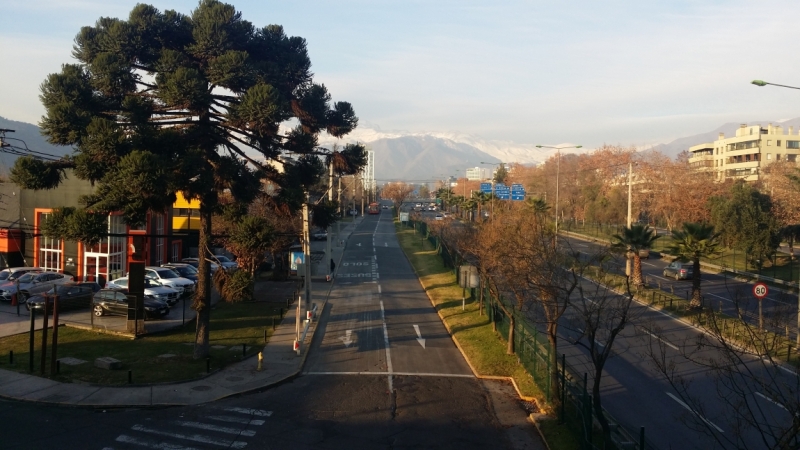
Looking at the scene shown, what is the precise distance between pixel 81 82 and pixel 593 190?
3268 inches

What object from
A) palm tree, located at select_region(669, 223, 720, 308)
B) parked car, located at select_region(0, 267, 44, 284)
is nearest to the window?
parked car, located at select_region(0, 267, 44, 284)

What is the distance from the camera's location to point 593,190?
308 ft

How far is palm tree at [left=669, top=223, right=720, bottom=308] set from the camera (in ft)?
107

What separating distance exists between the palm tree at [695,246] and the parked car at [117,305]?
87.5 feet

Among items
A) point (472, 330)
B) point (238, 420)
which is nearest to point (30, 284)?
point (238, 420)

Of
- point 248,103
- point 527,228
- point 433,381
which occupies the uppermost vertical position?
point 248,103

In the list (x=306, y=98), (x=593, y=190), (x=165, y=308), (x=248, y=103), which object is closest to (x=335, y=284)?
(x=165, y=308)

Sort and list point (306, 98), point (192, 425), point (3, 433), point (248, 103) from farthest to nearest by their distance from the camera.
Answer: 1. point (306, 98)
2. point (248, 103)
3. point (192, 425)
4. point (3, 433)

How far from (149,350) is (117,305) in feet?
23.8

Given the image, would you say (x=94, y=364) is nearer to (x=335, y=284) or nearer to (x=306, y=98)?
(x=306, y=98)

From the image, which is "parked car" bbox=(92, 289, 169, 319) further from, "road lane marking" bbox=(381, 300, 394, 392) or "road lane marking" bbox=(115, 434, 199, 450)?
"road lane marking" bbox=(115, 434, 199, 450)

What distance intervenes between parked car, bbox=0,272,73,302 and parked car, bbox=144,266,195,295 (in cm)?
474

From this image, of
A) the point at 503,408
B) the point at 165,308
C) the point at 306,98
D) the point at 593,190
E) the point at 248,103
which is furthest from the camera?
the point at 593,190

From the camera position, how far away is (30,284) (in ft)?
113
